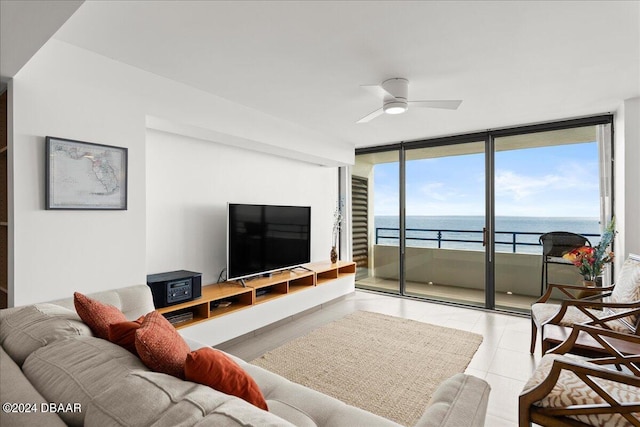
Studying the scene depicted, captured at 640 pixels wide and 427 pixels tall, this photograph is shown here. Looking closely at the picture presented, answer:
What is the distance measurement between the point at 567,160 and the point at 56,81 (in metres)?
5.25

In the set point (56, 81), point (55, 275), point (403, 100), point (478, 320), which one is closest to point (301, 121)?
point (403, 100)

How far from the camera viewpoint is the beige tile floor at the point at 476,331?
8.36ft

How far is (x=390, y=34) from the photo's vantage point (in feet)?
7.04

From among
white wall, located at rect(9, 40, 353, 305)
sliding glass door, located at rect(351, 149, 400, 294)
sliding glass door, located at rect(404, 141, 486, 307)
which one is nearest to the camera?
white wall, located at rect(9, 40, 353, 305)

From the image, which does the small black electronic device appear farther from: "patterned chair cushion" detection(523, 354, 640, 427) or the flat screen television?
"patterned chair cushion" detection(523, 354, 640, 427)

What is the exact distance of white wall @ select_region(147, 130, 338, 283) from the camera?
127 inches

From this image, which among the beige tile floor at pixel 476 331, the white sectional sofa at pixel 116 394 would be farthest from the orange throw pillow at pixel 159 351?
the beige tile floor at pixel 476 331

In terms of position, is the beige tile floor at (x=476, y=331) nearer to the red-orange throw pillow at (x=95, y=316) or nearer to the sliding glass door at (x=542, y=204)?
the sliding glass door at (x=542, y=204)

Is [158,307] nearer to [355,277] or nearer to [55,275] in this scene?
[55,275]

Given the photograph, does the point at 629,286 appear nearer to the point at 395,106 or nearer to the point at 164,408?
the point at 395,106

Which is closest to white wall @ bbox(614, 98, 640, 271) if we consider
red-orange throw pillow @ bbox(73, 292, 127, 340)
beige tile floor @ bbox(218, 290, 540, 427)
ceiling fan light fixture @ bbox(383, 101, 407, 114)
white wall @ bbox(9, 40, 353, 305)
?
beige tile floor @ bbox(218, 290, 540, 427)

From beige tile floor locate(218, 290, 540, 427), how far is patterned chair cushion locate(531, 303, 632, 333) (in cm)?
46

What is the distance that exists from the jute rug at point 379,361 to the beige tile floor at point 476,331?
0.17 metres

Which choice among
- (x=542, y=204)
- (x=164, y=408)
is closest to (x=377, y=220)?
(x=542, y=204)
